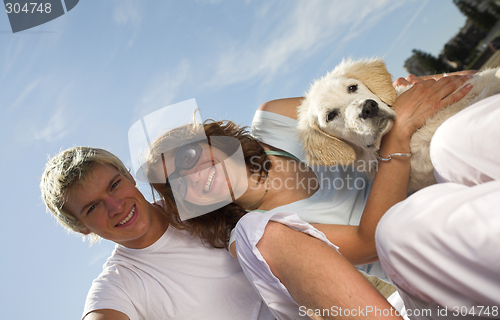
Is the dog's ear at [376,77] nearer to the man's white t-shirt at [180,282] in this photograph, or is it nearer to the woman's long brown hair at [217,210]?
the woman's long brown hair at [217,210]

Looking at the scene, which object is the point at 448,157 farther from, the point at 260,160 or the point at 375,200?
the point at 260,160

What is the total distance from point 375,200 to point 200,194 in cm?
121

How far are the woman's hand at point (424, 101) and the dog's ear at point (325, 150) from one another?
35 cm

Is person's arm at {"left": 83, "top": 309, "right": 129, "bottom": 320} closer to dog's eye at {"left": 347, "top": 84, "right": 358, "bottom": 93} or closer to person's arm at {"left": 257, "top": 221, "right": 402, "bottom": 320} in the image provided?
person's arm at {"left": 257, "top": 221, "right": 402, "bottom": 320}

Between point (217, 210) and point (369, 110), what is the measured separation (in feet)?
4.54

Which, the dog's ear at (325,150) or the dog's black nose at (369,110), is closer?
the dog's black nose at (369,110)

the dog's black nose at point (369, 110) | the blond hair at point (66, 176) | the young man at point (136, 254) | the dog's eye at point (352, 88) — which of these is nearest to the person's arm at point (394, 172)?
the dog's black nose at point (369, 110)

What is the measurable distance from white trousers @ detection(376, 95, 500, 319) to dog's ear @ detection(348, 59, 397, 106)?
1.07 m

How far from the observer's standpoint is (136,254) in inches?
92.6

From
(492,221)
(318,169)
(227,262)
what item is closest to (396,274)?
(492,221)

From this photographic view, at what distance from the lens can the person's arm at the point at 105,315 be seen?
5.97 feet

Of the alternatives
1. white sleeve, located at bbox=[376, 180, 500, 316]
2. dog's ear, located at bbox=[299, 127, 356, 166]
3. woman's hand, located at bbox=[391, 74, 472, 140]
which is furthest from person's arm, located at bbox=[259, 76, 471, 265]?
white sleeve, located at bbox=[376, 180, 500, 316]

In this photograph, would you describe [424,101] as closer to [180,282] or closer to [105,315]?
[180,282]

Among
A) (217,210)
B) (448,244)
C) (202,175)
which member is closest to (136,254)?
(217,210)
